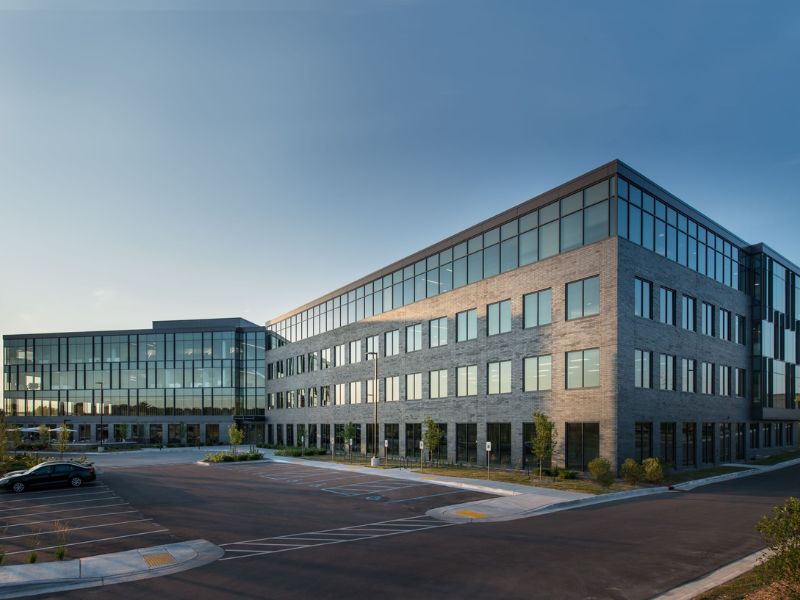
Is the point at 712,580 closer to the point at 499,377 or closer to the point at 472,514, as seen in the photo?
the point at 472,514

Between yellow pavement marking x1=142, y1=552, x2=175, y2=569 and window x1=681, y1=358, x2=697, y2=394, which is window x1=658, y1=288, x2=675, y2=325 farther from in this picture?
yellow pavement marking x1=142, y1=552, x2=175, y2=569

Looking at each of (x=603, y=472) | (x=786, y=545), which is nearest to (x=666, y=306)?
(x=603, y=472)

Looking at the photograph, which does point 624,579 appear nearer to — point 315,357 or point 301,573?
point 301,573

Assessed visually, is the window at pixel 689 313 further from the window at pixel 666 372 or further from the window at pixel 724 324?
the window at pixel 724 324

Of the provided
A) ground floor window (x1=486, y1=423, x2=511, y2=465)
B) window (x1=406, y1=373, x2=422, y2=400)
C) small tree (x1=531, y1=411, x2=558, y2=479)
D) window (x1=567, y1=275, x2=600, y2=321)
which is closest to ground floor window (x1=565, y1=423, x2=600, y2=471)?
small tree (x1=531, y1=411, x2=558, y2=479)

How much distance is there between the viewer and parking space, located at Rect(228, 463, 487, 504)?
86.9ft

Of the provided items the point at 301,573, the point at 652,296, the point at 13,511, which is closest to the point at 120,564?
the point at 301,573

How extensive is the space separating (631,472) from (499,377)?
40.2 ft

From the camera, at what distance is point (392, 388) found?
52.6m

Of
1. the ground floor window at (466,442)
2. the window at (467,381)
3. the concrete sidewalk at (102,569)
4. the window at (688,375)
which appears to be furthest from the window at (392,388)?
the concrete sidewalk at (102,569)

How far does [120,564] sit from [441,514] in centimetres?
1118

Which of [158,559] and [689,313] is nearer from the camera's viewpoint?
[158,559]

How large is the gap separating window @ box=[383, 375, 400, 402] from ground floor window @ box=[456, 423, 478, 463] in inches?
365

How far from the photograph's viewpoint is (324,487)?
101 ft
